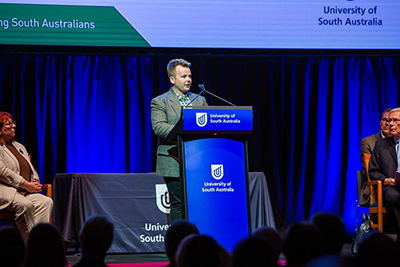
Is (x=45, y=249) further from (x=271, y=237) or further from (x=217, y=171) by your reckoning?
(x=217, y=171)

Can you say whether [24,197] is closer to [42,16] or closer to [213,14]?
[42,16]

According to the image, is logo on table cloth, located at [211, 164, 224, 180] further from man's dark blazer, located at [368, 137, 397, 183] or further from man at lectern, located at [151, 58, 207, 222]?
man's dark blazer, located at [368, 137, 397, 183]

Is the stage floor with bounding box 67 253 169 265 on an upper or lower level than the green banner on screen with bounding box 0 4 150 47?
lower

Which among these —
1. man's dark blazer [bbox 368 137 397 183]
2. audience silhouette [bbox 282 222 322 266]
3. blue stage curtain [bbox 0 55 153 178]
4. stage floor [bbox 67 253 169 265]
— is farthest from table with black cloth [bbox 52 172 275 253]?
audience silhouette [bbox 282 222 322 266]

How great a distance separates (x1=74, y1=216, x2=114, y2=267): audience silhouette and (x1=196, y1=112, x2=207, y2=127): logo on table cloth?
1398mm

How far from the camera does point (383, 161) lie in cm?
520

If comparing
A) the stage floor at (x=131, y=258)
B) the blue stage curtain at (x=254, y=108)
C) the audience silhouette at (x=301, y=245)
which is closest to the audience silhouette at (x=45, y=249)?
the audience silhouette at (x=301, y=245)

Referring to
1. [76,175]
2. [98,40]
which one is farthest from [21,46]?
[76,175]

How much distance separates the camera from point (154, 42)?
616cm

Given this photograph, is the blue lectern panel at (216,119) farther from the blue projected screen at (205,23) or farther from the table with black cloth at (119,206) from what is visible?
the blue projected screen at (205,23)

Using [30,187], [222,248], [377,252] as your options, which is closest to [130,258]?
[30,187]

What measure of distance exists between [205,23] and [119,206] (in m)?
2.22

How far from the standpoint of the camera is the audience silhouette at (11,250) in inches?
74.3

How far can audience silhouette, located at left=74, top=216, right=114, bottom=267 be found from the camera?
77.7 inches
